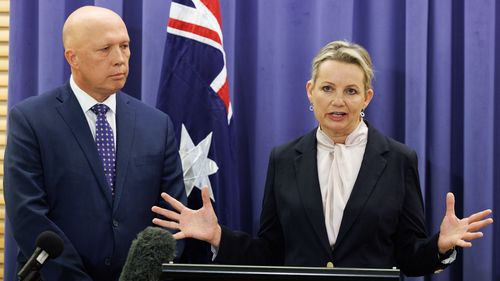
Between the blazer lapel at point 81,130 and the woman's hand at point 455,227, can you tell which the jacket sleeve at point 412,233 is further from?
the blazer lapel at point 81,130

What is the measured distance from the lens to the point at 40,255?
6.82 feet

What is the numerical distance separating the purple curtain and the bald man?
0.63 metres

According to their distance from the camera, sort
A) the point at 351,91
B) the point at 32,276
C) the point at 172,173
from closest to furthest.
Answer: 1. the point at 32,276
2. the point at 351,91
3. the point at 172,173

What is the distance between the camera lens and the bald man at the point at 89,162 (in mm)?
3299

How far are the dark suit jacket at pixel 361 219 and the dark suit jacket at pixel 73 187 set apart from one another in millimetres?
481

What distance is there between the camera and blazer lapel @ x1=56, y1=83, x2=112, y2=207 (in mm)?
3414

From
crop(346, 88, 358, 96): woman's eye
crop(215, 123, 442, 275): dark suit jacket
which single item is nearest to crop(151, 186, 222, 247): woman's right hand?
crop(215, 123, 442, 275): dark suit jacket

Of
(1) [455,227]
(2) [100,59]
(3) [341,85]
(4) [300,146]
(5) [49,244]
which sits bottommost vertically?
(1) [455,227]

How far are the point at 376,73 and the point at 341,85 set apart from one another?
801 millimetres

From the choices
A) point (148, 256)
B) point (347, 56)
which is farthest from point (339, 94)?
point (148, 256)

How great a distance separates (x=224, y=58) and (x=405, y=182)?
1.17m

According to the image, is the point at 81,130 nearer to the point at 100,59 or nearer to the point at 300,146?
the point at 100,59

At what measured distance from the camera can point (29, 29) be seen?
14.2 feet

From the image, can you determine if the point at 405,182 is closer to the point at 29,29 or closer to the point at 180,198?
the point at 180,198
